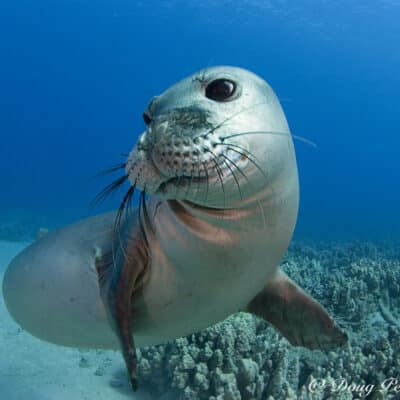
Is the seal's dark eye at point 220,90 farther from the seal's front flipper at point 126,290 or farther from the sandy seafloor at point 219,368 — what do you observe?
the sandy seafloor at point 219,368

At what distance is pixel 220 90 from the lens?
2010mm

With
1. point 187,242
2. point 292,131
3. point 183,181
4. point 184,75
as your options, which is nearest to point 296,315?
point 187,242

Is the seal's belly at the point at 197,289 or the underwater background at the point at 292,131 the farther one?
the underwater background at the point at 292,131

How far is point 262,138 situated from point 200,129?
39cm

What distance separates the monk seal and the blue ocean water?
143 feet

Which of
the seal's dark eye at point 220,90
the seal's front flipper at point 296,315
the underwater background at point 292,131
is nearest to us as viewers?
the seal's dark eye at point 220,90

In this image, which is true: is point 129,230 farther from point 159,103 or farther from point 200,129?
point 200,129

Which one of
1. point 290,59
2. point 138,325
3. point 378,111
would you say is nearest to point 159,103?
point 138,325

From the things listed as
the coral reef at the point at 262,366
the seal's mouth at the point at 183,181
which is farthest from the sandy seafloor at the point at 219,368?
the seal's mouth at the point at 183,181

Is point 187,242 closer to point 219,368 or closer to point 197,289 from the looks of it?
point 197,289

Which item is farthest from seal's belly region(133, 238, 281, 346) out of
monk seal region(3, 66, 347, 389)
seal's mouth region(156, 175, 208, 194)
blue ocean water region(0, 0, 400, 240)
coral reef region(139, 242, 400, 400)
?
blue ocean water region(0, 0, 400, 240)

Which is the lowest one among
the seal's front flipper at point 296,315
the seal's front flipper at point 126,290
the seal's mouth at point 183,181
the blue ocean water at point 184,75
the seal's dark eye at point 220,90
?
the blue ocean water at point 184,75

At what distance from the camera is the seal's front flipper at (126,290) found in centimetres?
236

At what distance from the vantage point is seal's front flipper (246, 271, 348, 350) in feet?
10.2
